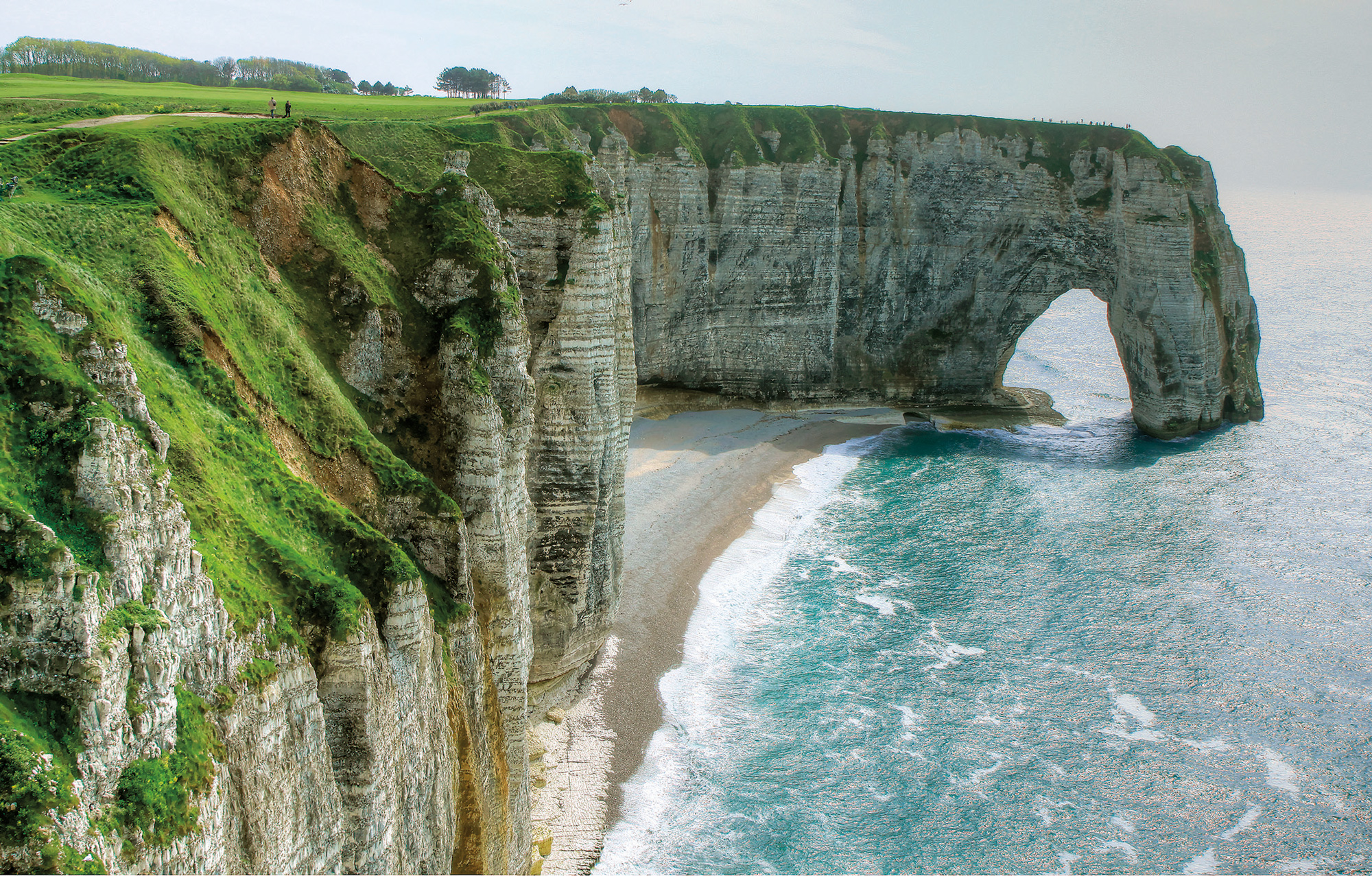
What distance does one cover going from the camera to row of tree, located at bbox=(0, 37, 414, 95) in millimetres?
55938

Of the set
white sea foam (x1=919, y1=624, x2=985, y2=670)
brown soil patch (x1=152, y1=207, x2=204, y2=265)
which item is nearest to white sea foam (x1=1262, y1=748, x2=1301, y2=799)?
white sea foam (x1=919, y1=624, x2=985, y2=670)

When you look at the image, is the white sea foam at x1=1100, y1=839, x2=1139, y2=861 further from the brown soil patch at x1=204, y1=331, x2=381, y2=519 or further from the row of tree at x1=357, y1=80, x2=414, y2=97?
the row of tree at x1=357, y1=80, x2=414, y2=97

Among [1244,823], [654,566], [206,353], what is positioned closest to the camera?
[206,353]

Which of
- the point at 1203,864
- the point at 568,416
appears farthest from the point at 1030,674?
the point at 568,416

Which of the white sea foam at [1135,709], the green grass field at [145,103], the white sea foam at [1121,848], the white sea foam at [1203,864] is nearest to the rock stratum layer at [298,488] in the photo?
the green grass field at [145,103]

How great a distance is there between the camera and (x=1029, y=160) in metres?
62.2

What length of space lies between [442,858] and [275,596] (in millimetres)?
6811

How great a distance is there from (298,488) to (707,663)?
2066 centimetres

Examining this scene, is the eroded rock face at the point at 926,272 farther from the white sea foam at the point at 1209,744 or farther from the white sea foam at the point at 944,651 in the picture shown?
the white sea foam at the point at 1209,744

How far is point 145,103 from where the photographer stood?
3366cm

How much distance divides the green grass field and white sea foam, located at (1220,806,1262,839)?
37.0 metres

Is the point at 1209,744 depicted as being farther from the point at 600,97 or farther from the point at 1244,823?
the point at 600,97

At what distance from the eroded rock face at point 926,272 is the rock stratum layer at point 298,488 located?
85.0ft

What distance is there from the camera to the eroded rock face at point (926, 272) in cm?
5925
